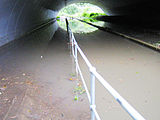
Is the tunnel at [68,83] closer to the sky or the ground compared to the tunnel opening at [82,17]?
closer to the ground

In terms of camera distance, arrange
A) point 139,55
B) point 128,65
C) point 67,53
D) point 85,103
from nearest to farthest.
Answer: point 85,103 → point 128,65 → point 139,55 → point 67,53

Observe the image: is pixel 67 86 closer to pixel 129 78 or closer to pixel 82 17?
pixel 129 78

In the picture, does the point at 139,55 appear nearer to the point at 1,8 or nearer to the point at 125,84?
the point at 125,84

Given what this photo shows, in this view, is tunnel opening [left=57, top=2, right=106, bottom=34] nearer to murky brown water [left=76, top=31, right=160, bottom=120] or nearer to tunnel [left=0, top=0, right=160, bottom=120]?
murky brown water [left=76, top=31, right=160, bottom=120]

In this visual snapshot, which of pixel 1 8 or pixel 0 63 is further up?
pixel 1 8

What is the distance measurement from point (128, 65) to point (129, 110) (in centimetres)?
491

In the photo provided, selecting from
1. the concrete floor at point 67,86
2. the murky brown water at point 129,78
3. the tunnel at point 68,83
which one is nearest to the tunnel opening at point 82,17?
the murky brown water at point 129,78

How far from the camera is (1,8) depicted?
789cm

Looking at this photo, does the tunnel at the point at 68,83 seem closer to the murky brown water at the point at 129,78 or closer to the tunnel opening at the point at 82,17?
the murky brown water at the point at 129,78

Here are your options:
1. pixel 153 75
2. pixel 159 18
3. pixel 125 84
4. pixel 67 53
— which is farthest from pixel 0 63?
pixel 159 18

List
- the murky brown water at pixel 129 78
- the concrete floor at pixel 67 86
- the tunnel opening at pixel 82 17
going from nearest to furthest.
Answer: the concrete floor at pixel 67 86, the murky brown water at pixel 129 78, the tunnel opening at pixel 82 17

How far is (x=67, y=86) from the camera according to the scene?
4.35 metres

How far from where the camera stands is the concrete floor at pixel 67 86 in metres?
3.28

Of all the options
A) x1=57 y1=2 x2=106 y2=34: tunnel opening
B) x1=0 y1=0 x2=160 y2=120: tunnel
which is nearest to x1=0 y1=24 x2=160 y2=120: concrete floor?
x1=0 y1=0 x2=160 y2=120: tunnel
